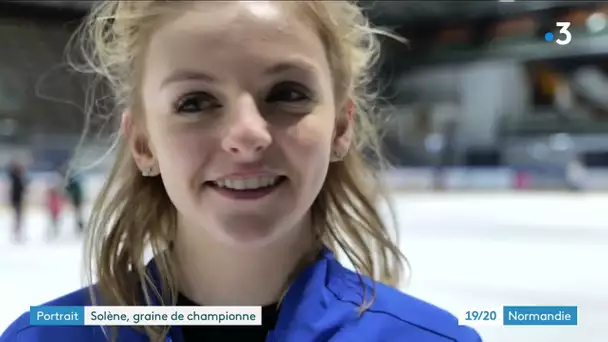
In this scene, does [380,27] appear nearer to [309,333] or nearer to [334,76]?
[334,76]

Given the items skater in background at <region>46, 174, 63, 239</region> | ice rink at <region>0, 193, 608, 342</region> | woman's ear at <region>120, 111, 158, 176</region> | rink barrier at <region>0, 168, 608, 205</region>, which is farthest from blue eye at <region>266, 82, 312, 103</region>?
rink barrier at <region>0, 168, 608, 205</region>

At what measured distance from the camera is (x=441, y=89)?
1574mm

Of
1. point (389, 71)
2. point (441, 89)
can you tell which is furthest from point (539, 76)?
point (389, 71)

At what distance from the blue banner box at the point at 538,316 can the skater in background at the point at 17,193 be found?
1.30 metres

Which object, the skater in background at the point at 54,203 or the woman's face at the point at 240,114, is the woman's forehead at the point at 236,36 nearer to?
the woman's face at the point at 240,114

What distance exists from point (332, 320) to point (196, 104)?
0.24 m

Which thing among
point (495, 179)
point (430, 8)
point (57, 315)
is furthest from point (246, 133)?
point (495, 179)

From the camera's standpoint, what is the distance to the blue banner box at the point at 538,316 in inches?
32.1

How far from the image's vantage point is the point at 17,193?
1.93 m

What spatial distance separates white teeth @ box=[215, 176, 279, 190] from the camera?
0.60 m

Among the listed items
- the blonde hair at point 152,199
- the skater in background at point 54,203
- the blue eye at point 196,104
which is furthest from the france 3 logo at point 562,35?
the skater in background at point 54,203

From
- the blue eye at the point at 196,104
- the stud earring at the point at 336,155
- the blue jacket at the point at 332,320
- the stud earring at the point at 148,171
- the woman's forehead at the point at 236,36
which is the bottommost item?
the blue jacket at the point at 332,320

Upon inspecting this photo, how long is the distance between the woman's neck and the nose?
0.41ft

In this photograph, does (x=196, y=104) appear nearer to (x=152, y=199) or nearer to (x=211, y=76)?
(x=211, y=76)
